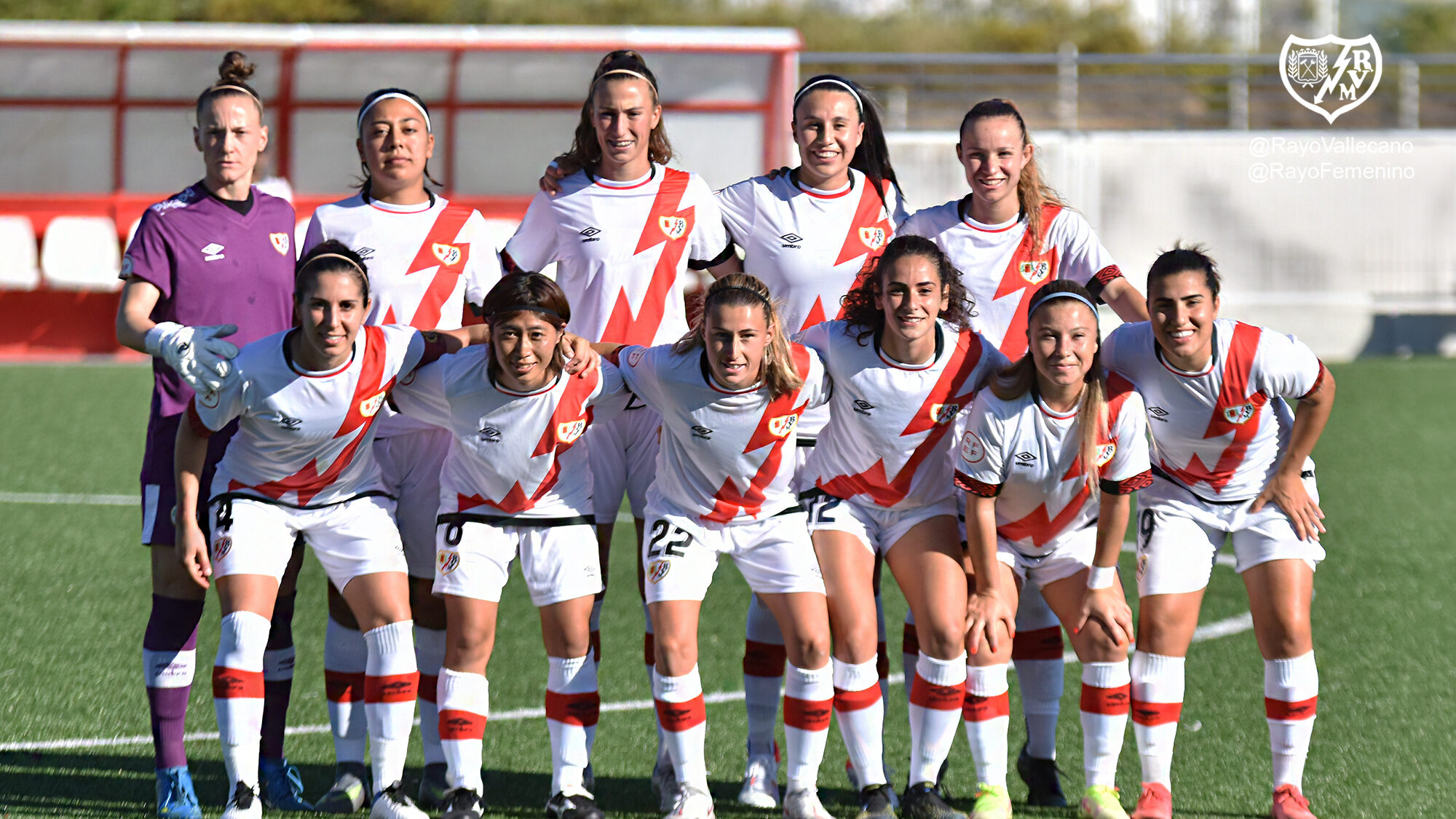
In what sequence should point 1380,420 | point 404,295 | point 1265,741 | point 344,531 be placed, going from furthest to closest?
point 1380,420
point 1265,741
point 404,295
point 344,531

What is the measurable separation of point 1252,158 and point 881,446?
13.4 m

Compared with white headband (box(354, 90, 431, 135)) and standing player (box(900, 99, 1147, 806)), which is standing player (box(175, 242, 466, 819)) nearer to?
white headband (box(354, 90, 431, 135))

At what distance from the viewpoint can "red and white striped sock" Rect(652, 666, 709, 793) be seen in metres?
3.94

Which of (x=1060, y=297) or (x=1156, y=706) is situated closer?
(x=1060, y=297)

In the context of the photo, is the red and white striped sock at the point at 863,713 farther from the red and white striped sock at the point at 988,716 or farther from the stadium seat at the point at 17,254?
the stadium seat at the point at 17,254

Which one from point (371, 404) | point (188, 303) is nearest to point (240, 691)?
point (371, 404)

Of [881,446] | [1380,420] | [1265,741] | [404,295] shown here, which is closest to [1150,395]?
[881,446]

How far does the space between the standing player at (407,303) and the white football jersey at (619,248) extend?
0.21 m

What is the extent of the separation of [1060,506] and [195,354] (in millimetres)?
2361

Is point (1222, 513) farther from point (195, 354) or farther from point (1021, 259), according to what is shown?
point (195, 354)

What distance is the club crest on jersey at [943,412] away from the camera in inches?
163

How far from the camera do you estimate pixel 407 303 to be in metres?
4.30

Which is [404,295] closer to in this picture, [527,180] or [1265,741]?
[1265,741]

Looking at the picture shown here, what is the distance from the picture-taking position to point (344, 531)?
401 cm
